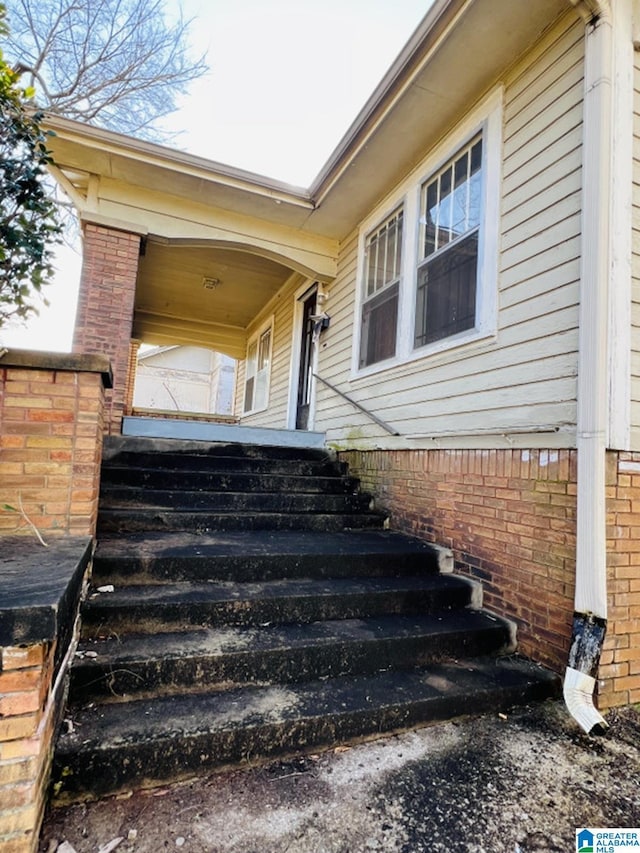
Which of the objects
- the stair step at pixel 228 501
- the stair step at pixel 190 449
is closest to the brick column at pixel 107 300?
the stair step at pixel 190 449

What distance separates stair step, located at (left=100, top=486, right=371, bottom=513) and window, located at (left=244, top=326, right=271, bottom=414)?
4.31 meters

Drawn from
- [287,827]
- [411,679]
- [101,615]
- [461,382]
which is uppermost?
[461,382]

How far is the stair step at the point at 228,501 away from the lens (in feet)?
10.2

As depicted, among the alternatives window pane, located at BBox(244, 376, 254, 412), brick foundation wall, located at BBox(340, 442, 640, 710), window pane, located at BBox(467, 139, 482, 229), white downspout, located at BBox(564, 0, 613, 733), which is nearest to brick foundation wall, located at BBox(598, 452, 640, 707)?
brick foundation wall, located at BBox(340, 442, 640, 710)

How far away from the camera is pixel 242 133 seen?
689 centimetres

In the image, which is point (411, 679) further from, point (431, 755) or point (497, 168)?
point (497, 168)

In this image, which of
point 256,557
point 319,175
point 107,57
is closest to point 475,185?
point 319,175

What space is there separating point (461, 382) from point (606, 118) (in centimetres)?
160

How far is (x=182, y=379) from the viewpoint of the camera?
2230cm

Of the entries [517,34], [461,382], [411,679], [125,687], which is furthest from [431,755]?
[517,34]

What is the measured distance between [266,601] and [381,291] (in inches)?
129

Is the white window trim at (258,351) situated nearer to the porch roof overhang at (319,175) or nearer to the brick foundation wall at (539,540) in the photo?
the porch roof overhang at (319,175)

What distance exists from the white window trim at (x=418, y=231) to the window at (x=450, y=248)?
72mm

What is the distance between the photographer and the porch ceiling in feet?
20.5
